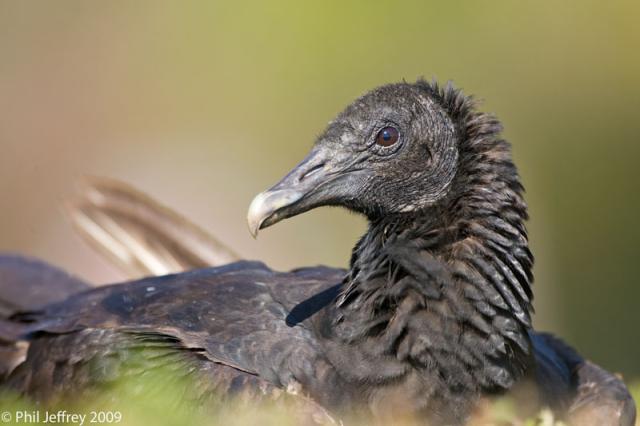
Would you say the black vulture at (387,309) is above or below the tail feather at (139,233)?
below

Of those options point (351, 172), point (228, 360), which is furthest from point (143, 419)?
point (351, 172)

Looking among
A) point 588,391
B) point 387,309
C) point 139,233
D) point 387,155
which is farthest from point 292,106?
point 387,309

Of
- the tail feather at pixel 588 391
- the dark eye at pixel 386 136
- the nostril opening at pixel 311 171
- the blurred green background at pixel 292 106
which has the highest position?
the blurred green background at pixel 292 106

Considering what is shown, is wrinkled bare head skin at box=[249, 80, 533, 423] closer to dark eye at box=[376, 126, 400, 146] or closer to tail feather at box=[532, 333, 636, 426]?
dark eye at box=[376, 126, 400, 146]

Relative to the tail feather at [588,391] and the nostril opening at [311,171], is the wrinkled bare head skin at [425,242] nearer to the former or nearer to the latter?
the nostril opening at [311,171]

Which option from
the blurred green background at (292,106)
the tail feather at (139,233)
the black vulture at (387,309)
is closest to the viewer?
the black vulture at (387,309)

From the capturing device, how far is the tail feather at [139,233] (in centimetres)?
727

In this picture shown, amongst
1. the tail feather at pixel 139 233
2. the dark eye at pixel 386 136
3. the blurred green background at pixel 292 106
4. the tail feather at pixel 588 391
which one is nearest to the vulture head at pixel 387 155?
the dark eye at pixel 386 136

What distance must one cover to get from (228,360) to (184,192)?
8055mm

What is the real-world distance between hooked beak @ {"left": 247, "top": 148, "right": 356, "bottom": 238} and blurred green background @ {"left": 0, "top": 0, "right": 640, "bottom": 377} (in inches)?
233

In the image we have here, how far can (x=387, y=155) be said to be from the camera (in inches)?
209

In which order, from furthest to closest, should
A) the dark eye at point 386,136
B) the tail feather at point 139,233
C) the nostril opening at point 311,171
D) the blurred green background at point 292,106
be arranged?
the blurred green background at point 292,106 < the tail feather at point 139,233 < the dark eye at point 386,136 < the nostril opening at point 311,171

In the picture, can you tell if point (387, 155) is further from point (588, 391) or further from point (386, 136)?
point (588, 391)

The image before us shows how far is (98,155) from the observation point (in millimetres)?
13984
